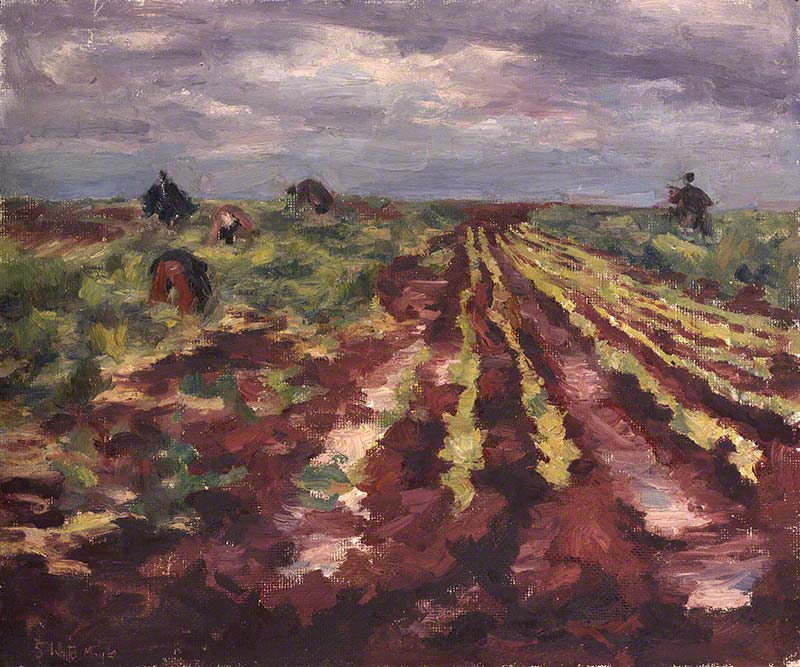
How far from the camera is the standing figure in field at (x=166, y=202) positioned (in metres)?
3.41

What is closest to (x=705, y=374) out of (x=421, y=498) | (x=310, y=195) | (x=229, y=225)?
(x=421, y=498)

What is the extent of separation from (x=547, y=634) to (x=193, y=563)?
1714mm

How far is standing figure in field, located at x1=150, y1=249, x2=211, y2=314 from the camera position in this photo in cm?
366

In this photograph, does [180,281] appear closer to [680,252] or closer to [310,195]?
[310,195]

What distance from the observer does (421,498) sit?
3.22 m

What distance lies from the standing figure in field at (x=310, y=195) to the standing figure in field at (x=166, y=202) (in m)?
0.58

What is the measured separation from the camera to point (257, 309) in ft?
12.9

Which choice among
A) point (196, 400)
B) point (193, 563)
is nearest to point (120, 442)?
point (196, 400)

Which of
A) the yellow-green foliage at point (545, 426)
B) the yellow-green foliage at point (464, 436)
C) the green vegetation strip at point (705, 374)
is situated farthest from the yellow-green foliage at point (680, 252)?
the yellow-green foliage at point (464, 436)

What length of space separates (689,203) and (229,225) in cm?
268
